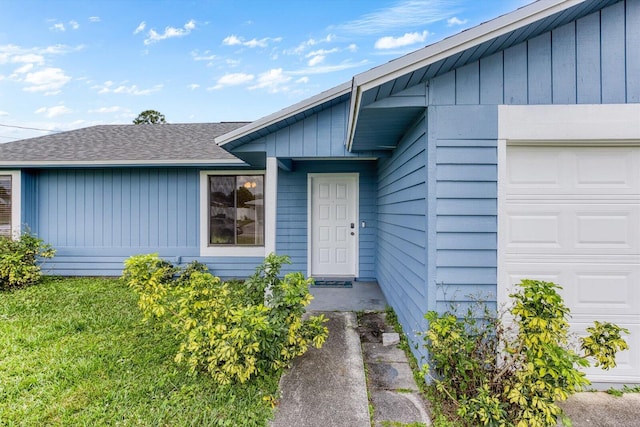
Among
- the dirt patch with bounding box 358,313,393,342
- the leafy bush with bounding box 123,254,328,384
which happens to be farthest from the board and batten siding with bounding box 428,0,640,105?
the dirt patch with bounding box 358,313,393,342

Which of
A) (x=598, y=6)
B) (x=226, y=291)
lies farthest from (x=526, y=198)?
(x=226, y=291)

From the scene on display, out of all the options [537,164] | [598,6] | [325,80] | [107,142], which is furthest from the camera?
[325,80]

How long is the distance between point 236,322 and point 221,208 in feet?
13.8

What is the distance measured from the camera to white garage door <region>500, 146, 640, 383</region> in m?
2.41

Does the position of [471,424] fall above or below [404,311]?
below

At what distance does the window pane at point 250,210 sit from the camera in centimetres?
619

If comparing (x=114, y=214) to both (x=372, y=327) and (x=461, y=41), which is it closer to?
(x=372, y=327)

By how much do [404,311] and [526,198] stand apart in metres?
1.70

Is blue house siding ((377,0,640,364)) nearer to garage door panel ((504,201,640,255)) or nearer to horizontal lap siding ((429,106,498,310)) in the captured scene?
horizontal lap siding ((429,106,498,310))

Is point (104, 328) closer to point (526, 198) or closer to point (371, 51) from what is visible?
point (526, 198)

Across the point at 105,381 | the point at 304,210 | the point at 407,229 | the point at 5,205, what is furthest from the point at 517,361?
the point at 5,205

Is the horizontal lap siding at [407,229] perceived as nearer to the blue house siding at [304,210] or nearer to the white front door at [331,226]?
the blue house siding at [304,210]

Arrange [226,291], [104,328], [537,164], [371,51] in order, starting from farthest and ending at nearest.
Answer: [371,51]
[104,328]
[226,291]
[537,164]

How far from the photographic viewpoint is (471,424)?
1.91 m
